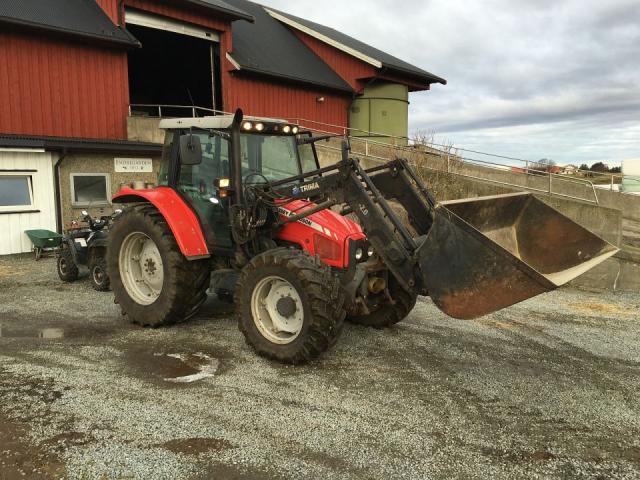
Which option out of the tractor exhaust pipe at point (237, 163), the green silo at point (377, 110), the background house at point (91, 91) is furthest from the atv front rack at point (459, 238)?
the green silo at point (377, 110)

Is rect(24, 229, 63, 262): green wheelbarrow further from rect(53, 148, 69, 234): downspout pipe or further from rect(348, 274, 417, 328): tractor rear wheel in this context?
rect(348, 274, 417, 328): tractor rear wheel

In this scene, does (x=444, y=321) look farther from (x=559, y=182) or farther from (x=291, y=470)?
(x=559, y=182)

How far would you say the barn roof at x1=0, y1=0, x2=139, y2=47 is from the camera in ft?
37.2

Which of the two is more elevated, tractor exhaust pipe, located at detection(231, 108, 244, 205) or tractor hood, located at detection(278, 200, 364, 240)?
tractor exhaust pipe, located at detection(231, 108, 244, 205)

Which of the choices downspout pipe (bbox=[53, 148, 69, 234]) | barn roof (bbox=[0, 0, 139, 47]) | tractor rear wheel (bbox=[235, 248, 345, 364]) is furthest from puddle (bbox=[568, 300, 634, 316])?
barn roof (bbox=[0, 0, 139, 47])

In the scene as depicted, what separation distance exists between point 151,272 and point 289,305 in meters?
2.18

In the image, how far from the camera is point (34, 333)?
5656mm

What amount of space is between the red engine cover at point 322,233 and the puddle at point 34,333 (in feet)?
8.81

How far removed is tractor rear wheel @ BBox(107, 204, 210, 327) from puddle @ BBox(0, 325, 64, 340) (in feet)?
2.33

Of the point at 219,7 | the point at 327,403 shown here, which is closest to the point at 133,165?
the point at 219,7

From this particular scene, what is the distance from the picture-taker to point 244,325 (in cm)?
478

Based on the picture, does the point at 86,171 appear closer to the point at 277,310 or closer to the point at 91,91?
the point at 91,91

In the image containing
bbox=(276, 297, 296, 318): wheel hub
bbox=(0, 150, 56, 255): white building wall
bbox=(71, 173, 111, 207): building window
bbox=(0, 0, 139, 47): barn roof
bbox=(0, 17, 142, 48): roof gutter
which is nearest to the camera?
bbox=(276, 297, 296, 318): wheel hub

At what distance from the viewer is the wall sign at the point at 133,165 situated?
12.3m
